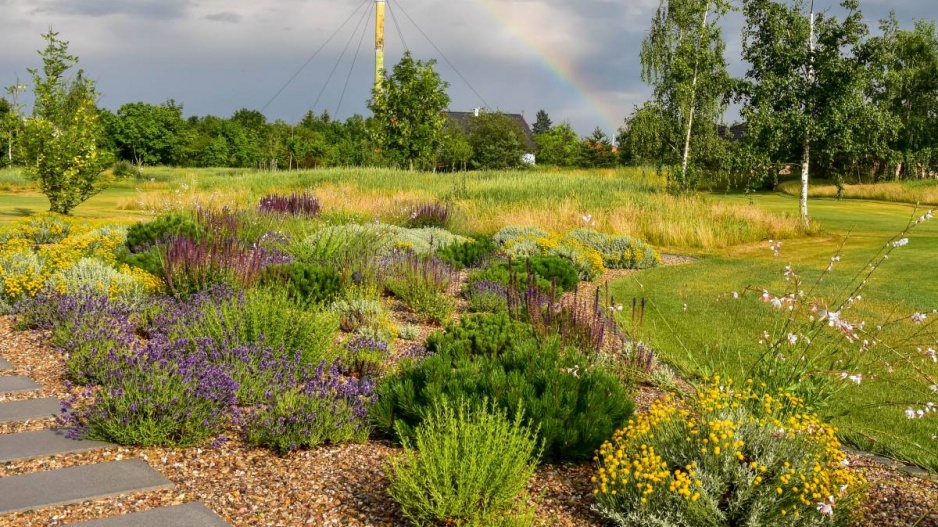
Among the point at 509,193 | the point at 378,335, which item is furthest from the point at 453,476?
the point at 509,193

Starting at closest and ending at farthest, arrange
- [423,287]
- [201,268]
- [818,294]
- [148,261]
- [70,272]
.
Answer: [70,272]
[201,268]
[423,287]
[148,261]
[818,294]

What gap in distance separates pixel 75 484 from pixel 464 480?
5.85 feet

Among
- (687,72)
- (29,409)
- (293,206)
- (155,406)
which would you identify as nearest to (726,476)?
(155,406)

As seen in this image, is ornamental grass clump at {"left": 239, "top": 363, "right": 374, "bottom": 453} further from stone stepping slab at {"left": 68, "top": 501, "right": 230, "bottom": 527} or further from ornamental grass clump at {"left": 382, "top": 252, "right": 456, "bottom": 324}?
ornamental grass clump at {"left": 382, "top": 252, "right": 456, "bottom": 324}

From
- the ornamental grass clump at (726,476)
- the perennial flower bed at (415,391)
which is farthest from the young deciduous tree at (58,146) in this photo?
the ornamental grass clump at (726,476)

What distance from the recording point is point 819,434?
11.6ft

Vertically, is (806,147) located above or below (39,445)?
above

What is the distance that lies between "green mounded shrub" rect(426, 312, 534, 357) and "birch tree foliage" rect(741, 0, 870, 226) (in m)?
13.2

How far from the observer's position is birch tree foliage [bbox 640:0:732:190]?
24.7 meters

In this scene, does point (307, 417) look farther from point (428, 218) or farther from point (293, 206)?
point (293, 206)

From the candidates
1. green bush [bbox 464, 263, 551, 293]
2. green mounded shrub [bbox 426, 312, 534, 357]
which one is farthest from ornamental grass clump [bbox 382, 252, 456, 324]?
green mounded shrub [bbox 426, 312, 534, 357]

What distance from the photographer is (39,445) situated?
3904mm

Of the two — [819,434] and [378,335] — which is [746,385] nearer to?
[819,434]

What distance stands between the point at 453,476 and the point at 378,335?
2.94 meters
